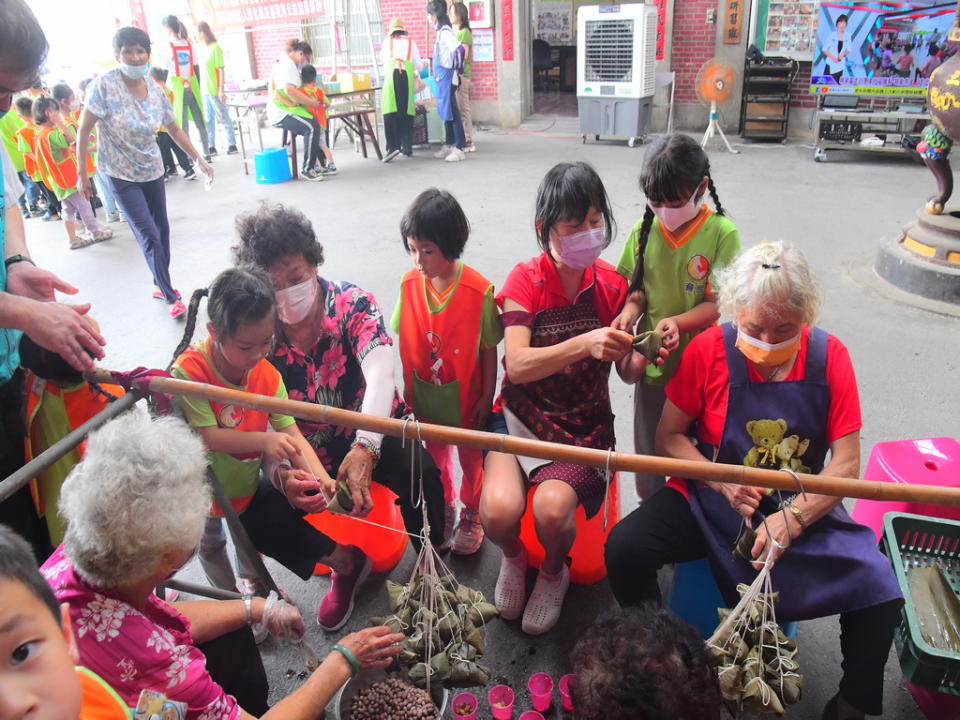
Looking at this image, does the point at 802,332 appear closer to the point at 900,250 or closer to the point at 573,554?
the point at 573,554

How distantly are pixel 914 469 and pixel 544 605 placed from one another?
1.26 meters

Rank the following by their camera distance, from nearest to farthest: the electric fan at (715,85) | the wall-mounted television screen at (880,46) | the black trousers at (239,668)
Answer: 1. the black trousers at (239,668)
2. the wall-mounted television screen at (880,46)
3. the electric fan at (715,85)

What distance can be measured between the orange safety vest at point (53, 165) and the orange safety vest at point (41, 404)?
18.7 ft

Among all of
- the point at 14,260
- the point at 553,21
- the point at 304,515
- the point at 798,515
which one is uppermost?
the point at 553,21

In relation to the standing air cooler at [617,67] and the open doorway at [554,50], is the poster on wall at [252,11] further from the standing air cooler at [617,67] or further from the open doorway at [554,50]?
the standing air cooler at [617,67]

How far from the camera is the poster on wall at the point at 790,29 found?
8305 mm

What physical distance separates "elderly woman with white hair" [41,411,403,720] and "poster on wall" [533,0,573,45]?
14.0 m

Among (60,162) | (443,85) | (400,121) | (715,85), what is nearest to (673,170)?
(60,162)

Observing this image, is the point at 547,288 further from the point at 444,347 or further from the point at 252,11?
the point at 252,11

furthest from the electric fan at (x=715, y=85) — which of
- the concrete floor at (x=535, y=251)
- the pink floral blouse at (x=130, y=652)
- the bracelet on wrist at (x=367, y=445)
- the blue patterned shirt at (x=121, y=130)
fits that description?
the pink floral blouse at (x=130, y=652)

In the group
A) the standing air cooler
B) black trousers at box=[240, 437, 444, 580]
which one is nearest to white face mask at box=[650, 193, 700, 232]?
black trousers at box=[240, 437, 444, 580]

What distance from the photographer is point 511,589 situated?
7.32 ft

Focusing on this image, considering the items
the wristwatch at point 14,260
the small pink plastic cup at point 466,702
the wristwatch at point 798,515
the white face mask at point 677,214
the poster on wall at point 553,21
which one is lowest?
the small pink plastic cup at point 466,702

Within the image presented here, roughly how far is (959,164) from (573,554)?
26.7 feet
